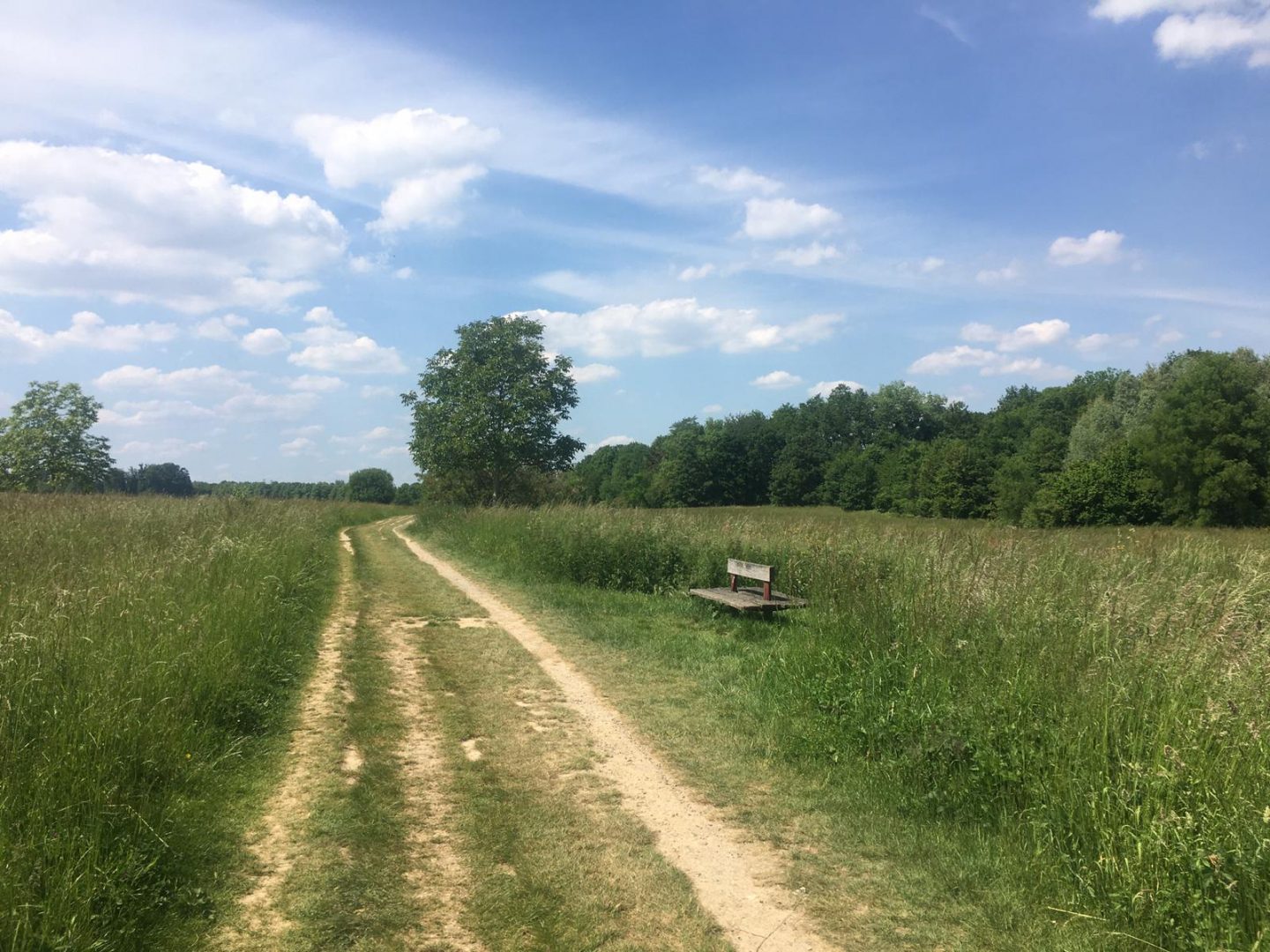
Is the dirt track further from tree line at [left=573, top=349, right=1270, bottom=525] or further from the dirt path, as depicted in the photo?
tree line at [left=573, top=349, right=1270, bottom=525]

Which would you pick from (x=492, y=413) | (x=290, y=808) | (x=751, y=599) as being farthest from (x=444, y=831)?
(x=492, y=413)

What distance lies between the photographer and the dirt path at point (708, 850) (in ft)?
11.8

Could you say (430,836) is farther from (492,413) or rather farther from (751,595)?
(492,413)

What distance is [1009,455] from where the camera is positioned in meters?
69.5

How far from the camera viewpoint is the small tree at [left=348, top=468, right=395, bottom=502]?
9906 cm

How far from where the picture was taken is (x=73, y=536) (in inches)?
374

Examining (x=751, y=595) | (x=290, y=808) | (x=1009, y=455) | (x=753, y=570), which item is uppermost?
(x=1009, y=455)

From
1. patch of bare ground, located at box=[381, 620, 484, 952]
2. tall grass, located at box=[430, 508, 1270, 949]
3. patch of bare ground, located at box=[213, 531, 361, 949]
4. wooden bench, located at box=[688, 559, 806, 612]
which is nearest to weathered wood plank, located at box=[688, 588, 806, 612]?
wooden bench, located at box=[688, 559, 806, 612]

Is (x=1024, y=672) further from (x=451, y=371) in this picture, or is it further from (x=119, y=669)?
(x=451, y=371)

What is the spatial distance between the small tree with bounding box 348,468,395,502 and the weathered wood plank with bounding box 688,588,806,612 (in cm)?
9150

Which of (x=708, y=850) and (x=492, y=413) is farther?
(x=492, y=413)

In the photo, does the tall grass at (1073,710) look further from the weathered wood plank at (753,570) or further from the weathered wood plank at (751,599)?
the weathered wood plank at (751,599)

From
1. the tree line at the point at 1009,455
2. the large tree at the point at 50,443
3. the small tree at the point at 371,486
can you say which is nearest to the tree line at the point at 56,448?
the large tree at the point at 50,443

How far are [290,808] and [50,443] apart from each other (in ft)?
127
